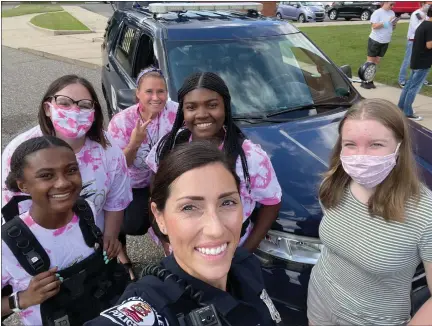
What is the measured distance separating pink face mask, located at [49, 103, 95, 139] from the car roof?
1.78m

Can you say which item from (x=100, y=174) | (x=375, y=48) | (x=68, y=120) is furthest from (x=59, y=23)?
(x=100, y=174)

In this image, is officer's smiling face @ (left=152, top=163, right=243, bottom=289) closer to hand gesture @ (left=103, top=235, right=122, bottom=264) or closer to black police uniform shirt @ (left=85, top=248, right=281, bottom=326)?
black police uniform shirt @ (left=85, top=248, right=281, bottom=326)

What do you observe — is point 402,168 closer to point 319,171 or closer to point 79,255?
point 319,171

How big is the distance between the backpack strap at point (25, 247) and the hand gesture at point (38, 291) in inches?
1.7

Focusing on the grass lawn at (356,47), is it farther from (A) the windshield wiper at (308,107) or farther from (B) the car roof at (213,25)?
(A) the windshield wiper at (308,107)

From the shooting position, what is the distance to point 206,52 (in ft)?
12.0

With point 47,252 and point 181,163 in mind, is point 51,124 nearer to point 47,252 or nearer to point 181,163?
point 47,252

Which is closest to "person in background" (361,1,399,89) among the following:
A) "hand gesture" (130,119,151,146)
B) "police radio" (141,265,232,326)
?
"hand gesture" (130,119,151,146)

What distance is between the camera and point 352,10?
900 inches

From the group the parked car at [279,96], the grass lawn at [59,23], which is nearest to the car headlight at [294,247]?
the parked car at [279,96]

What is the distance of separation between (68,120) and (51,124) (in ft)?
0.48

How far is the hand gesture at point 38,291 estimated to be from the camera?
1.75 meters

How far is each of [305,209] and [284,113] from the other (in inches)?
46.3

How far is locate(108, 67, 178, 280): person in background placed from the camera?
2891 mm
